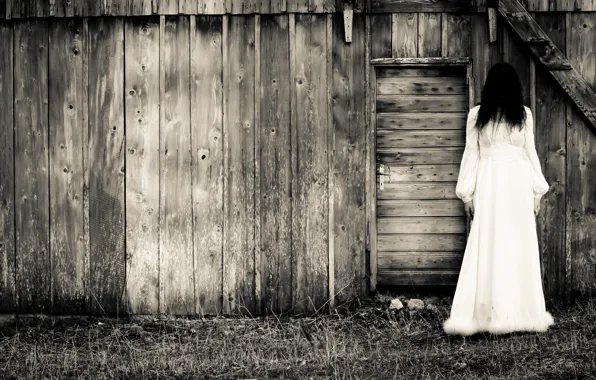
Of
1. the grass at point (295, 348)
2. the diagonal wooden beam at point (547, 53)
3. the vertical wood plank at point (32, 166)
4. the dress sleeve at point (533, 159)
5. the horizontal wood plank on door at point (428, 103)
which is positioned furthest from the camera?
the vertical wood plank at point (32, 166)

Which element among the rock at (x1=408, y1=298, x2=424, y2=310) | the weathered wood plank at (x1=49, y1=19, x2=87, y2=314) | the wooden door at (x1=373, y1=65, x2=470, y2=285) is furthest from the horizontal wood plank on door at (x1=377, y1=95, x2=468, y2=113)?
the weathered wood plank at (x1=49, y1=19, x2=87, y2=314)

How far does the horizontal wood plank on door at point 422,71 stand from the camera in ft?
29.0

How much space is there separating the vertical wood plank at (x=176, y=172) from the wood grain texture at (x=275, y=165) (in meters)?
0.75

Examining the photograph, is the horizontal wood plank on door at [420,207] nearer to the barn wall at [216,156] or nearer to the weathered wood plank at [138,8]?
the barn wall at [216,156]

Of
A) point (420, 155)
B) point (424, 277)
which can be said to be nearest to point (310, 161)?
point (420, 155)

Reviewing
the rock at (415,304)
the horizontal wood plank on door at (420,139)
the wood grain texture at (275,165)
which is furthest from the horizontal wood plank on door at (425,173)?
the rock at (415,304)

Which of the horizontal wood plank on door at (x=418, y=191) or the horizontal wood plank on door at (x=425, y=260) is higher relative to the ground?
the horizontal wood plank on door at (x=418, y=191)

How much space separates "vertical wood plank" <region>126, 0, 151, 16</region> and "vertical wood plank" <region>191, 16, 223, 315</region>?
507mm

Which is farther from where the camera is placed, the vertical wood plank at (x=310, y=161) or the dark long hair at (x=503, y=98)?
the vertical wood plank at (x=310, y=161)

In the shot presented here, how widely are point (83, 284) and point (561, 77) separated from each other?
16.9ft

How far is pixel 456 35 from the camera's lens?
875cm

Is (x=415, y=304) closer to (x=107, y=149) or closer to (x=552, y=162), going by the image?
(x=552, y=162)

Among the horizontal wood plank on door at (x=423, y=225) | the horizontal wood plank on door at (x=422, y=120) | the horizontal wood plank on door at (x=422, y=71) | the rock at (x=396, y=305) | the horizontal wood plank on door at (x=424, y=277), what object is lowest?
the rock at (x=396, y=305)

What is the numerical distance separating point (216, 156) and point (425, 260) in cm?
234
